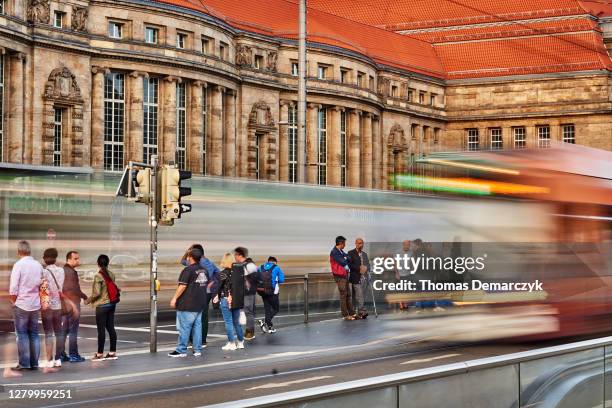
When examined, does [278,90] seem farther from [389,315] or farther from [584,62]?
[389,315]

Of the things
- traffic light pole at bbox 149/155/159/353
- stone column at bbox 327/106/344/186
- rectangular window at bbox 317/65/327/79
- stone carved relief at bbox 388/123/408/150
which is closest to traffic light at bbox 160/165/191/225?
traffic light pole at bbox 149/155/159/353

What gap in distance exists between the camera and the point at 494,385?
7832 mm

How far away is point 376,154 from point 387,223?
59054 mm

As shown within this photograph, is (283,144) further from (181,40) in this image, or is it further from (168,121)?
(181,40)

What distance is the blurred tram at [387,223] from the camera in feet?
57.9

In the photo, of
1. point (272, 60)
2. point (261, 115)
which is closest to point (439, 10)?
point (272, 60)

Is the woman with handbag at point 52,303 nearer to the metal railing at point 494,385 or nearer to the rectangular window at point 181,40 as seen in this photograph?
the metal railing at point 494,385

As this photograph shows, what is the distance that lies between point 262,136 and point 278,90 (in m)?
3.23

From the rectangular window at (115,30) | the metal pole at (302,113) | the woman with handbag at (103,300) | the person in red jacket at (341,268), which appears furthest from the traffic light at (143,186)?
the rectangular window at (115,30)

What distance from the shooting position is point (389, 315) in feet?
88.3

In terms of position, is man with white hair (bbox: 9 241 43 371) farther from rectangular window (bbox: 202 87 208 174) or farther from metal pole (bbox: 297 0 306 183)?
rectangular window (bbox: 202 87 208 174)

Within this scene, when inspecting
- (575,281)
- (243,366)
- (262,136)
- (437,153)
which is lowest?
(243,366)

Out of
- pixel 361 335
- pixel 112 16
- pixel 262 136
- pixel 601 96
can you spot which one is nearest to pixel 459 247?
pixel 361 335

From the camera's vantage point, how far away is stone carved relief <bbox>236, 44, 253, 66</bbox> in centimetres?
7012
